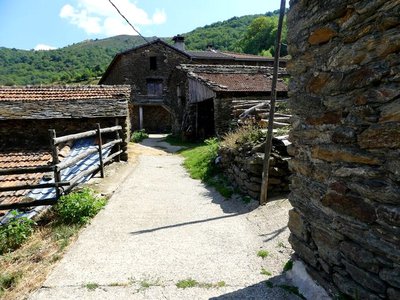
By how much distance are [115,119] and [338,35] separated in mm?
9643

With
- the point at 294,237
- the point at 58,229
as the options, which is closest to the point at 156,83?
the point at 58,229

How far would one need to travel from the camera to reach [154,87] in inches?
1272

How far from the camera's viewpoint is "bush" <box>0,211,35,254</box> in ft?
16.4

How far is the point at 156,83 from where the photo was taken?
32.3 meters

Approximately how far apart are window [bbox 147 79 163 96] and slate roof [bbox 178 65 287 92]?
44.2 ft

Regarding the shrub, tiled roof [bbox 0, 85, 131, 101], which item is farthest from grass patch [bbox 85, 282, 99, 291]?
tiled roof [bbox 0, 85, 131, 101]

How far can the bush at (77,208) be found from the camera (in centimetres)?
552

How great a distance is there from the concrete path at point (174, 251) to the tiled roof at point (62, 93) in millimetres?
7787

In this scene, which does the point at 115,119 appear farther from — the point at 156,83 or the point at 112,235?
the point at 156,83

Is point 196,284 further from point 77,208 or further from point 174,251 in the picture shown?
point 77,208

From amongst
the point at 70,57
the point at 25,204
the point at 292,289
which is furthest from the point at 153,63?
the point at 70,57

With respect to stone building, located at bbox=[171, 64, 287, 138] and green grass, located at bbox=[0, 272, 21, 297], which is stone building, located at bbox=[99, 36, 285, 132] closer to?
stone building, located at bbox=[171, 64, 287, 138]

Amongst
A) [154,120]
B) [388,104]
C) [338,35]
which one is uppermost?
[338,35]

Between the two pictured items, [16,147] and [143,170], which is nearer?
[143,170]
